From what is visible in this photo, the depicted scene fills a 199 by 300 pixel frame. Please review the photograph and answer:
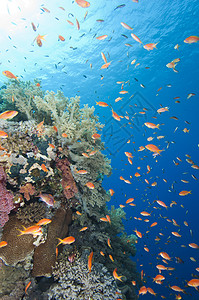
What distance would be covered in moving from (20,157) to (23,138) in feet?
1.78

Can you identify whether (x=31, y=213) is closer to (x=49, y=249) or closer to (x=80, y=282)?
(x=49, y=249)

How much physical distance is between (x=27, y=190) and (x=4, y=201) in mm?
541

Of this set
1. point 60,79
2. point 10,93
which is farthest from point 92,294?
point 60,79

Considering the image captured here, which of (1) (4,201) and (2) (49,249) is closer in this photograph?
(1) (4,201)

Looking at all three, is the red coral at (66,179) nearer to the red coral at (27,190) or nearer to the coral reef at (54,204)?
the coral reef at (54,204)

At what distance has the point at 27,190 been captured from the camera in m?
3.91

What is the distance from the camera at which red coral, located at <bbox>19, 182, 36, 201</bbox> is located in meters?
3.88

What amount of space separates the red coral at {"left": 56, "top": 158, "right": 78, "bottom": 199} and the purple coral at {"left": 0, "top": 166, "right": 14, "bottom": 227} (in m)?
1.41

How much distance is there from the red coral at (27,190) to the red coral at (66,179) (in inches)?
35.2

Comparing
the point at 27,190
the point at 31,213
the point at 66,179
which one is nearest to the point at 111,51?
the point at 66,179

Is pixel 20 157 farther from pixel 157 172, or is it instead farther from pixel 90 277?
pixel 157 172

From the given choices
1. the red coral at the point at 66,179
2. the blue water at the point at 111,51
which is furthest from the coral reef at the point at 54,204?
the blue water at the point at 111,51

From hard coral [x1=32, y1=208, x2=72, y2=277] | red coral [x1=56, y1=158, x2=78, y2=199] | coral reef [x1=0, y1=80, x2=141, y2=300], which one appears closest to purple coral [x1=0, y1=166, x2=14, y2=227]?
coral reef [x1=0, y1=80, x2=141, y2=300]

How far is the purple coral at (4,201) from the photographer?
3553mm
